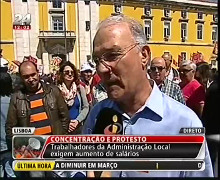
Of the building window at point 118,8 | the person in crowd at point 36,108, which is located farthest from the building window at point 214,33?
the person in crowd at point 36,108

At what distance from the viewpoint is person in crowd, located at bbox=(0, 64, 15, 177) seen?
2.87 m

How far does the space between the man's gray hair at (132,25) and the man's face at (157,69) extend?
22 cm

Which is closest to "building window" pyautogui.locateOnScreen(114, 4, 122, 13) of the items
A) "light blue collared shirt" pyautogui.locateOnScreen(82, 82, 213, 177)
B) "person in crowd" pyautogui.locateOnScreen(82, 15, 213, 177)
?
"person in crowd" pyautogui.locateOnScreen(82, 15, 213, 177)

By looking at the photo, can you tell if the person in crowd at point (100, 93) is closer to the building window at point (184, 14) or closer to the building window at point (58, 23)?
the building window at point (58, 23)

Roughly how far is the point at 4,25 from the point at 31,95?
20.1 inches

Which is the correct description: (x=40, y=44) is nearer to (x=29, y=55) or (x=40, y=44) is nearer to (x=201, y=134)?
(x=29, y=55)

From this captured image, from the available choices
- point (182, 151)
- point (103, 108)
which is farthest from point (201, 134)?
point (103, 108)

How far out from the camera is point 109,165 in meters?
2.82

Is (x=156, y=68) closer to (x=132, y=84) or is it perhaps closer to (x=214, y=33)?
(x=132, y=84)

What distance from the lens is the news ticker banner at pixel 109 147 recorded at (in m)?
2.74

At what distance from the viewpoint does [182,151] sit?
2.77 m

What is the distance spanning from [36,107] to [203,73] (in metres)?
1.08

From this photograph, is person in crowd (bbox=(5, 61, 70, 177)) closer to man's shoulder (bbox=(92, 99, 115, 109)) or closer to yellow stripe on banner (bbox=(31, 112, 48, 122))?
yellow stripe on banner (bbox=(31, 112, 48, 122))

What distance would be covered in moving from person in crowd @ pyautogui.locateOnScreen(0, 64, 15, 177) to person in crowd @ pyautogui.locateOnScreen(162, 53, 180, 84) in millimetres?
938
